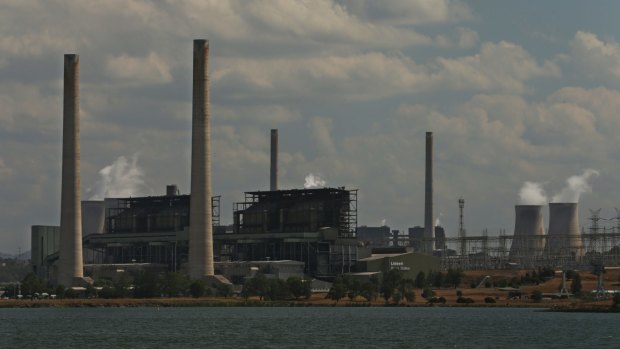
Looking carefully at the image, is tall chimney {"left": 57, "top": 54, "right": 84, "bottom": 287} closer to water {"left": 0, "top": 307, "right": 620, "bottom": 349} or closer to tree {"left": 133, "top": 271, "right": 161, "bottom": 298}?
tree {"left": 133, "top": 271, "right": 161, "bottom": 298}

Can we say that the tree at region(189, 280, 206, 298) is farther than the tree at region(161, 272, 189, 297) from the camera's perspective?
No

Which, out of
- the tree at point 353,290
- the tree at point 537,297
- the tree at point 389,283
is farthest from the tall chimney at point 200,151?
the tree at point 537,297

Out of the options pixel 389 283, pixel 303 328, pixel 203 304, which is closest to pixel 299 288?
pixel 389 283

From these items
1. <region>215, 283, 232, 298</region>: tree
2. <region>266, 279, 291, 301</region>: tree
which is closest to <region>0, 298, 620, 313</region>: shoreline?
<region>266, 279, 291, 301</region>: tree

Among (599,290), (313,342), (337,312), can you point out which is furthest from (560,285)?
(313,342)

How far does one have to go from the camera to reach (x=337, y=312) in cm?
15550

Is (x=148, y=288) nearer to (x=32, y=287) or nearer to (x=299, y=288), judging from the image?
(x=32, y=287)

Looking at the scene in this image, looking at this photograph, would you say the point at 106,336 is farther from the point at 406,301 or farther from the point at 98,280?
the point at 98,280

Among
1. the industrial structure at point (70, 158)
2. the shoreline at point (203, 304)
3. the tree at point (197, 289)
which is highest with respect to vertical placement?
the industrial structure at point (70, 158)

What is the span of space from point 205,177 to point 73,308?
26585mm

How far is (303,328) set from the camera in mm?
120250

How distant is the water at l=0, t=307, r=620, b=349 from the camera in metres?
101

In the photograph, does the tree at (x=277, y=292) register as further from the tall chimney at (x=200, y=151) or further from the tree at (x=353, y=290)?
the tall chimney at (x=200, y=151)

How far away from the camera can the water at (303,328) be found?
3962 inches
